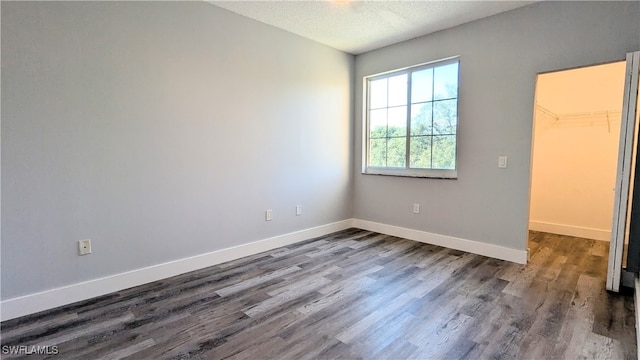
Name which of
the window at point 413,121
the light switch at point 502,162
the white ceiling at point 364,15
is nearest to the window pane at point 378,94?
the window at point 413,121

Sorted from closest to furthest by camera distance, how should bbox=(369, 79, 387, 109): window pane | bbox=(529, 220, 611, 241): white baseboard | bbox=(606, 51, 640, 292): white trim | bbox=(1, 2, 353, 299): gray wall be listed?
bbox=(1, 2, 353, 299): gray wall < bbox=(606, 51, 640, 292): white trim < bbox=(529, 220, 611, 241): white baseboard < bbox=(369, 79, 387, 109): window pane

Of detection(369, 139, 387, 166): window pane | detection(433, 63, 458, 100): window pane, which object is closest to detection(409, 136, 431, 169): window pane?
detection(369, 139, 387, 166): window pane

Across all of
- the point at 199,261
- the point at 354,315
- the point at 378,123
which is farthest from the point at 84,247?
the point at 378,123

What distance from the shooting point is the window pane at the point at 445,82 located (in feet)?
12.0

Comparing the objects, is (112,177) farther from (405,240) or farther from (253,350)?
(405,240)

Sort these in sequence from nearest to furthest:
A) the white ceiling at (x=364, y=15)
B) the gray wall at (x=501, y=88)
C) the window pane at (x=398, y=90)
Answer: the gray wall at (x=501, y=88) < the white ceiling at (x=364, y=15) < the window pane at (x=398, y=90)

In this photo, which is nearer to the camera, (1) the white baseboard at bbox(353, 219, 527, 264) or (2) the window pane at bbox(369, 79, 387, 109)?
(1) the white baseboard at bbox(353, 219, 527, 264)

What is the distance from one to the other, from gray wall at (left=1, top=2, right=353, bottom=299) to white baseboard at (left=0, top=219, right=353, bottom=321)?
6cm

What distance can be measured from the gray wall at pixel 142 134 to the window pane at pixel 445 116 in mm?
1594

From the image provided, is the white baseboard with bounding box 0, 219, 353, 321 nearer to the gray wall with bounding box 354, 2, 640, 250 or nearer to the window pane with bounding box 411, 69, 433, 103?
the gray wall with bounding box 354, 2, 640, 250

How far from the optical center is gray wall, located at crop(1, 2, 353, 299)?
216cm

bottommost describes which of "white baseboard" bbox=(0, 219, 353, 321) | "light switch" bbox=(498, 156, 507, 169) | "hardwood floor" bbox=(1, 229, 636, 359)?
"hardwood floor" bbox=(1, 229, 636, 359)

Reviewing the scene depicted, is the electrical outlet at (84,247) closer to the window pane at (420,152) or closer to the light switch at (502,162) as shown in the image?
the window pane at (420,152)

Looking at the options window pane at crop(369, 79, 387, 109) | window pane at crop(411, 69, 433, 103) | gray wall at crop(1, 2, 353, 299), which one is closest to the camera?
gray wall at crop(1, 2, 353, 299)
